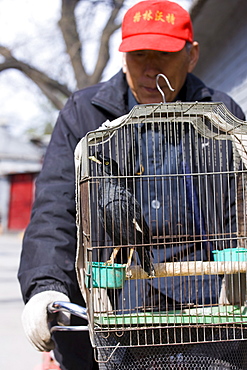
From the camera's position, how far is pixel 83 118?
7.60 ft

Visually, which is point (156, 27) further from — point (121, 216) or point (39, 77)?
point (39, 77)

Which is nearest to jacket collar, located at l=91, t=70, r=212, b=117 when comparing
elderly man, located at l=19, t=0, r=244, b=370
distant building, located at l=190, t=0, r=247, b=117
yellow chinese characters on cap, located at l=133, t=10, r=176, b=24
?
elderly man, located at l=19, t=0, r=244, b=370

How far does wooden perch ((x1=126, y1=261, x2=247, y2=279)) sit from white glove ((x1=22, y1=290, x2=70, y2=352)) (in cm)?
29

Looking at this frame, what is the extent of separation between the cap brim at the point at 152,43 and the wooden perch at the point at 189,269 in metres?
0.89

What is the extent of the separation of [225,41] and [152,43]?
147 inches

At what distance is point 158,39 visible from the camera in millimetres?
2150

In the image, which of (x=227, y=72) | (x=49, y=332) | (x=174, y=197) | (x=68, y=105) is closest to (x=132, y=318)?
(x=49, y=332)

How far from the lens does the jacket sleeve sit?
6.34ft

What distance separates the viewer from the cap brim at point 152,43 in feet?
6.96

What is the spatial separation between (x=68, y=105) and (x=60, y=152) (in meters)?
0.27

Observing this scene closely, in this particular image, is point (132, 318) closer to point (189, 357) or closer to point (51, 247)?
point (189, 357)

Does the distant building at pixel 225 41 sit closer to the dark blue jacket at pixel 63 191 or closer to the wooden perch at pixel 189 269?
the dark blue jacket at pixel 63 191

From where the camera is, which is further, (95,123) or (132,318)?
(95,123)

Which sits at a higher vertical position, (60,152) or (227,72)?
(227,72)
